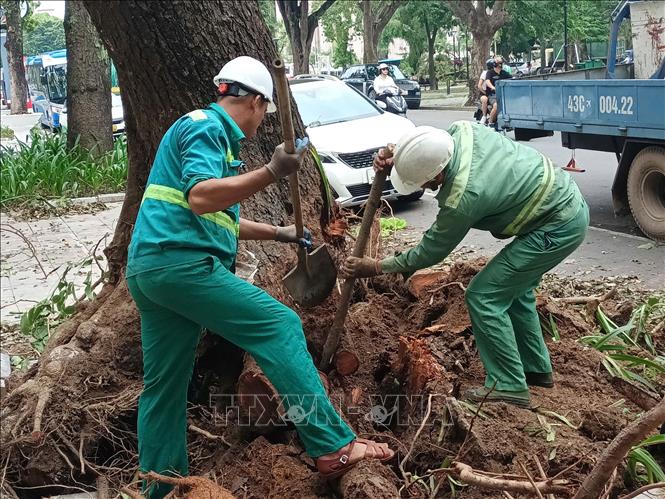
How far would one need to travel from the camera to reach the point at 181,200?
3.16 meters

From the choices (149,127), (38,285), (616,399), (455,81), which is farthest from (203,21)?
(455,81)

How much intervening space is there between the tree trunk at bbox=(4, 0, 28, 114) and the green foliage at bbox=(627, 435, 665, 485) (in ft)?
106

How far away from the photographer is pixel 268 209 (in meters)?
4.67

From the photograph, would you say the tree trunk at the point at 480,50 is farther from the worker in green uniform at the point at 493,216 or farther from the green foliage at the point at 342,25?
the green foliage at the point at 342,25

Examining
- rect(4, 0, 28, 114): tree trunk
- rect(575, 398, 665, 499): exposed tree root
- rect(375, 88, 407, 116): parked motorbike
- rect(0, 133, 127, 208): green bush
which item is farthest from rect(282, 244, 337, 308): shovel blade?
rect(4, 0, 28, 114): tree trunk

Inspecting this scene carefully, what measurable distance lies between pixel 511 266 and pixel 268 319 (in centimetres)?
128

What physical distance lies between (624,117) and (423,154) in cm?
512

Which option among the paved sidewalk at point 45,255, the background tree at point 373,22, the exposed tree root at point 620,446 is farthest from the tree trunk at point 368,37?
the exposed tree root at point 620,446

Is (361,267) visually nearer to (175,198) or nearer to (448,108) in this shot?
(175,198)

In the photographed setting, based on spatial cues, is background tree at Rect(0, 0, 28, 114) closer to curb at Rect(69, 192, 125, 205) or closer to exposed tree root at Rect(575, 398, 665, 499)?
curb at Rect(69, 192, 125, 205)

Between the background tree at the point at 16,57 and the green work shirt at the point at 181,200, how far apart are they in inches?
1228

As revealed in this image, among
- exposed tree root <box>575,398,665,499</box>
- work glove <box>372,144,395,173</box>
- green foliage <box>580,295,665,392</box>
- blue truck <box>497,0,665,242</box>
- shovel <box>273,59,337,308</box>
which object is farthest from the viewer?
blue truck <box>497,0,665,242</box>

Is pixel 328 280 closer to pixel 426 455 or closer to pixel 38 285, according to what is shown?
pixel 426 455

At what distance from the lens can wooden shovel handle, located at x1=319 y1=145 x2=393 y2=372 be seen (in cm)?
387
